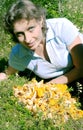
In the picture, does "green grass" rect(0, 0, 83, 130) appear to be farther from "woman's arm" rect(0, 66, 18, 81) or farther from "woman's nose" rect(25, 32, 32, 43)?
→ "woman's nose" rect(25, 32, 32, 43)

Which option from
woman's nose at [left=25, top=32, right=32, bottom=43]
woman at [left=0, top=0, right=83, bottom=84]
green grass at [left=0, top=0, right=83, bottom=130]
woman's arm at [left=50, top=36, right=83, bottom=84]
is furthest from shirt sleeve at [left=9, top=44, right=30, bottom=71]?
woman's nose at [left=25, top=32, right=32, bottom=43]

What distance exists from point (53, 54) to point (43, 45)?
0.17m

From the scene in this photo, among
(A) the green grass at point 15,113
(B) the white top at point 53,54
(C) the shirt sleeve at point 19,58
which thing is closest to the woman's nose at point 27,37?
(B) the white top at point 53,54

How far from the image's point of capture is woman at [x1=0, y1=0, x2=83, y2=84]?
4.75m

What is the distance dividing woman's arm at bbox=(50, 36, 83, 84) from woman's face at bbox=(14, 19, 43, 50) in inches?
19.9

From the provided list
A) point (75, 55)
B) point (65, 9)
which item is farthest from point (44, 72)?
point (65, 9)

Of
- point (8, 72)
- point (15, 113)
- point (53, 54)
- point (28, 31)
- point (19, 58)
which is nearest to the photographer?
A: point (28, 31)

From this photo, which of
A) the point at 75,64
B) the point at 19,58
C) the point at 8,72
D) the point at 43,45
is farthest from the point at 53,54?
the point at 8,72

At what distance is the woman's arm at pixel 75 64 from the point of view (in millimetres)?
5145

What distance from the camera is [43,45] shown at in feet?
17.2

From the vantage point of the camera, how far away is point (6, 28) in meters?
4.97

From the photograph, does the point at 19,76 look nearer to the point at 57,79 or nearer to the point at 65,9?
the point at 57,79

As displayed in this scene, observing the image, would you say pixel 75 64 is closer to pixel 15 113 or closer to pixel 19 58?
pixel 19 58

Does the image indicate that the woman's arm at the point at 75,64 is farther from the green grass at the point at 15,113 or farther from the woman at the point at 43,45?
the green grass at the point at 15,113
